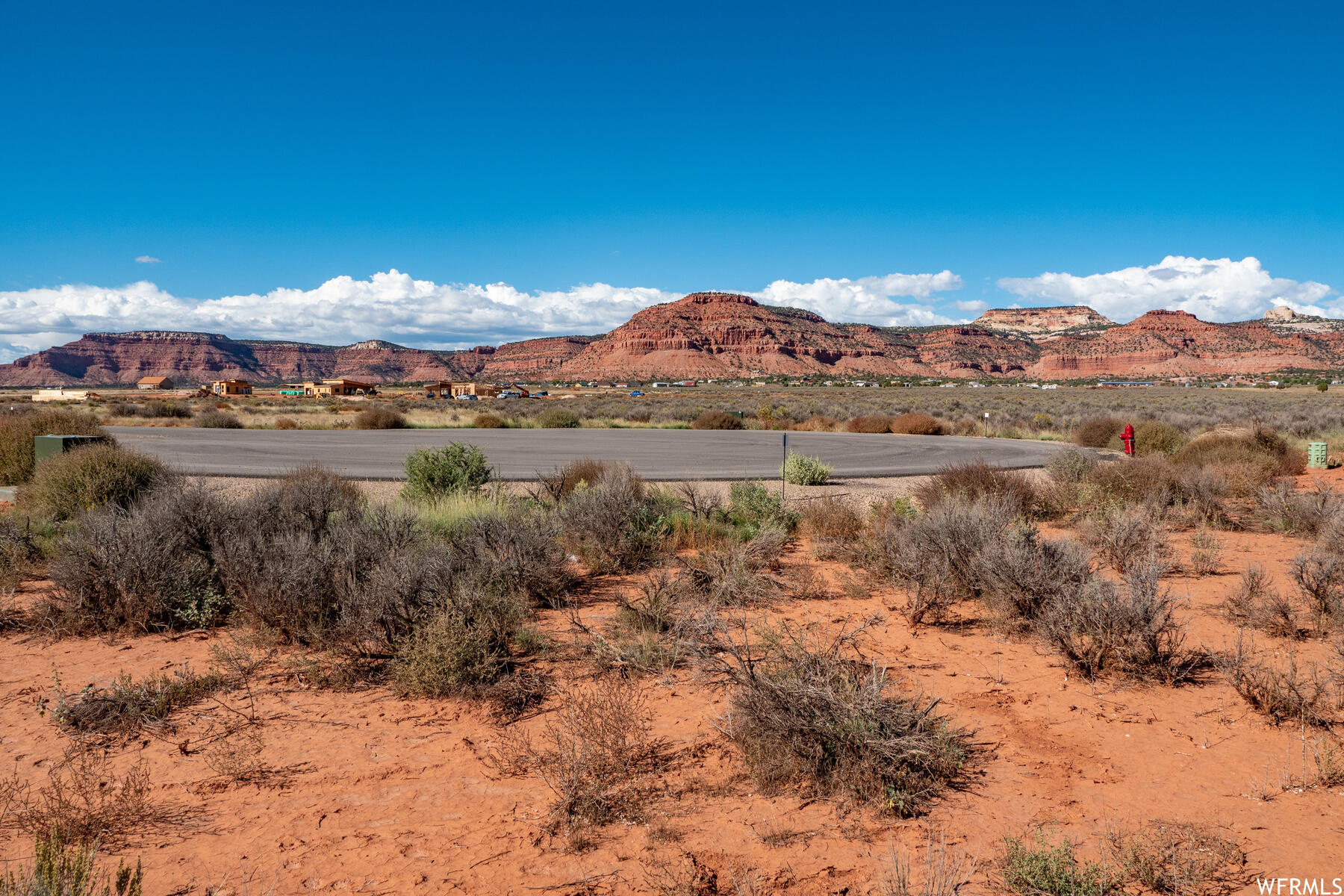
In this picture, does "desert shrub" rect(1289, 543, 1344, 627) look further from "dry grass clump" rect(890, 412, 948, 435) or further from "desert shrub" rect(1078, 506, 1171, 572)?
"dry grass clump" rect(890, 412, 948, 435)

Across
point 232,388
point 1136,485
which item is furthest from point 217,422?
point 232,388

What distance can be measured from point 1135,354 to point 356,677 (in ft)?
625

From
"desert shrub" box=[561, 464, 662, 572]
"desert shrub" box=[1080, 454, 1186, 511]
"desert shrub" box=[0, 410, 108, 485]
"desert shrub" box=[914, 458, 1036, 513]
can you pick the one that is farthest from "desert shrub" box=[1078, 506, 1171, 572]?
"desert shrub" box=[0, 410, 108, 485]

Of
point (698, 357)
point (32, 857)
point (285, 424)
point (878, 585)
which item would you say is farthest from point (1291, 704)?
point (698, 357)

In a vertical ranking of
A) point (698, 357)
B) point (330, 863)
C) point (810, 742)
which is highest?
point (698, 357)

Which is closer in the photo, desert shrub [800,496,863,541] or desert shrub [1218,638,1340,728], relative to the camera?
desert shrub [1218,638,1340,728]

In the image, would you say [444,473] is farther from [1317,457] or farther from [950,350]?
[950,350]

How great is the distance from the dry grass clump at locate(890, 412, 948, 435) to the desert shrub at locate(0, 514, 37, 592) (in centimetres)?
3110

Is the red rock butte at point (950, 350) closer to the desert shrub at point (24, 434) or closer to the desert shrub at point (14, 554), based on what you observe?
the desert shrub at point (24, 434)

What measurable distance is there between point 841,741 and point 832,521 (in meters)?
7.07

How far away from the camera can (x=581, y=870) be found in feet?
12.5

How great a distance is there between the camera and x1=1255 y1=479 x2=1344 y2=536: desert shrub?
11.1 m

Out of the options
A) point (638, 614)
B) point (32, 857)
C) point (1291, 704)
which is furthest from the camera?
point (638, 614)

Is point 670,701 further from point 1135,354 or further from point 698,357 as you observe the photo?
point 1135,354
